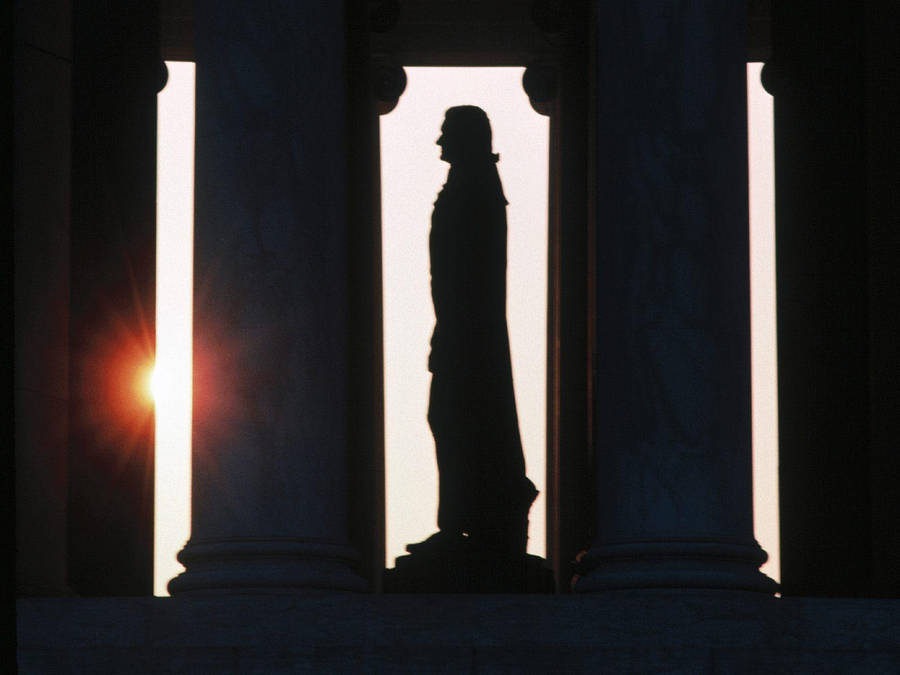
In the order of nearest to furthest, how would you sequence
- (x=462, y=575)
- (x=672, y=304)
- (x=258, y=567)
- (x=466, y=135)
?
(x=258, y=567), (x=672, y=304), (x=462, y=575), (x=466, y=135)

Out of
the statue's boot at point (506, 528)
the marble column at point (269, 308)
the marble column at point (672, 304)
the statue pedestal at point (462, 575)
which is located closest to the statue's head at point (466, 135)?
the marble column at point (269, 308)

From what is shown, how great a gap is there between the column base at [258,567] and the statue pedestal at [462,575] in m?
5.07

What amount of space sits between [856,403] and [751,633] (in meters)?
35.7

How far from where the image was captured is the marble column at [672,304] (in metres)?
80.2

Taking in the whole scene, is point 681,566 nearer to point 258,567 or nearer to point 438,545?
point 438,545

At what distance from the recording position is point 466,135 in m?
92.2

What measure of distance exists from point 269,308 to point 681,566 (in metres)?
24.0

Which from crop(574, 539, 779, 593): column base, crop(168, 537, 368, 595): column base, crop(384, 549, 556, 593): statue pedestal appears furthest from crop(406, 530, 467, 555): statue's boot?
crop(574, 539, 779, 593): column base

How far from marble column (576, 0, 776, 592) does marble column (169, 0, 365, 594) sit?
45.1ft

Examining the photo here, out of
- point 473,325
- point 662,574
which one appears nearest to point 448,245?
point 473,325

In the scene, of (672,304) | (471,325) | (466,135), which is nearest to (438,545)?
(471,325)

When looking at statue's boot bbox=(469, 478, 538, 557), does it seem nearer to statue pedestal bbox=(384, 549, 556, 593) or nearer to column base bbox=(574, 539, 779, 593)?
statue pedestal bbox=(384, 549, 556, 593)

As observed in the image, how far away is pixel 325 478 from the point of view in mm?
82250

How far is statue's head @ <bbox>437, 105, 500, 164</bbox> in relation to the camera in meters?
92.2
